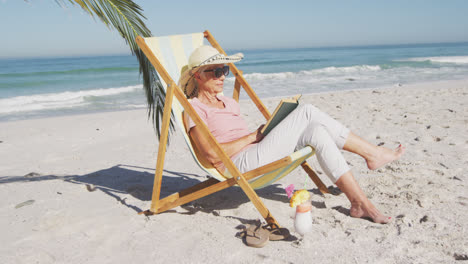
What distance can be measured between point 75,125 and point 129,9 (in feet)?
12.2

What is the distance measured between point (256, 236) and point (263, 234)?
0.04m

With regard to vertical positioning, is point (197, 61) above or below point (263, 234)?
above

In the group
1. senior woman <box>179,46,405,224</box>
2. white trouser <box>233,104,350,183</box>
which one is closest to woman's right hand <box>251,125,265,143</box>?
senior woman <box>179,46,405,224</box>

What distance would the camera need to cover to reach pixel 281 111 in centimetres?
265

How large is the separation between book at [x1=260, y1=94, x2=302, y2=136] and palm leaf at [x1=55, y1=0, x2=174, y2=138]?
2.98 ft

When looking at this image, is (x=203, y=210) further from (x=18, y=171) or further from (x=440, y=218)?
(x=18, y=171)

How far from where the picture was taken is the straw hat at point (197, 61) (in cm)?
287

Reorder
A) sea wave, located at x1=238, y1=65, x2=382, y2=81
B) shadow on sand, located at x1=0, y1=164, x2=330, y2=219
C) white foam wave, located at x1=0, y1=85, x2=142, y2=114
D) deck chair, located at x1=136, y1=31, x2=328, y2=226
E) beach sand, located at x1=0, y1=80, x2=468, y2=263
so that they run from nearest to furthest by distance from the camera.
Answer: beach sand, located at x1=0, y1=80, x2=468, y2=263 → deck chair, located at x1=136, y1=31, x2=328, y2=226 → shadow on sand, located at x1=0, y1=164, x2=330, y2=219 → white foam wave, located at x1=0, y1=85, x2=142, y2=114 → sea wave, located at x1=238, y1=65, x2=382, y2=81

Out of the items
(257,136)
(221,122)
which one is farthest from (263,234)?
(221,122)

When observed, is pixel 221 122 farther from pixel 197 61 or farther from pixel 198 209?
pixel 198 209

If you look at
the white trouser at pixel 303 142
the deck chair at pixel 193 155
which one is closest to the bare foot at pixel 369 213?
the white trouser at pixel 303 142

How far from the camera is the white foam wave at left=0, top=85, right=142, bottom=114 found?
9.68 metres

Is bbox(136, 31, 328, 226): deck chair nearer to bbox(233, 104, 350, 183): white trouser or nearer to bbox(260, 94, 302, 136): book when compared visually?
bbox(233, 104, 350, 183): white trouser

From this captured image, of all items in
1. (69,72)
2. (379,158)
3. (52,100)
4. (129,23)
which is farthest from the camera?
(69,72)
